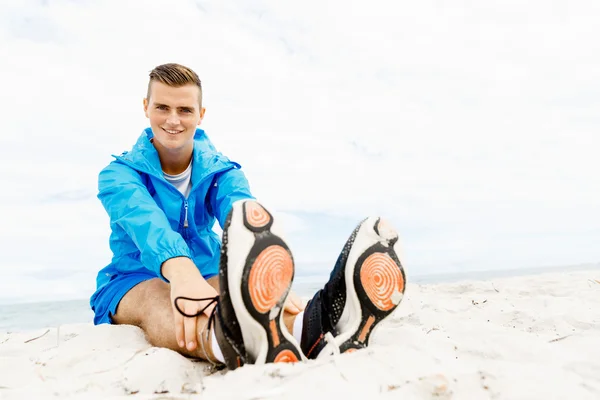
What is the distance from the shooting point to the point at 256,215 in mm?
1160

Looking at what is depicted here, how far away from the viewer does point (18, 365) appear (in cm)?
148

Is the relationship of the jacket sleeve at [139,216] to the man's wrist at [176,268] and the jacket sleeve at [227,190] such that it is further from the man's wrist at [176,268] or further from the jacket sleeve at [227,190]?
the jacket sleeve at [227,190]

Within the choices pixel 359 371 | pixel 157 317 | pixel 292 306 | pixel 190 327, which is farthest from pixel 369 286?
pixel 157 317

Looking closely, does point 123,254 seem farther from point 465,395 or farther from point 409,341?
point 465,395

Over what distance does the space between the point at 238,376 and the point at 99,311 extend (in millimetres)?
1195

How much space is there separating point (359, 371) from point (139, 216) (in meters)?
0.98

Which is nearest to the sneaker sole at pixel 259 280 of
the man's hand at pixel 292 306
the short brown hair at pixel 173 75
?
the man's hand at pixel 292 306

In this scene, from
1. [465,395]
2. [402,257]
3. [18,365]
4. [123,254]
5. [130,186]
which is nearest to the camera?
[465,395]

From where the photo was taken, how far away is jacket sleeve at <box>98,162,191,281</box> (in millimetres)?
1507

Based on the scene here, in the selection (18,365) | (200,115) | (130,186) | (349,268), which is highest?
(200,115)

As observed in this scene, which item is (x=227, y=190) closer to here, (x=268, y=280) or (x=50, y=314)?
(x=268, y=280)

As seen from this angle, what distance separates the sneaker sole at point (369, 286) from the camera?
4.10 ft

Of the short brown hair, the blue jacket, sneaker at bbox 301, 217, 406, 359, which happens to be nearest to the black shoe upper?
sneaker at bbox 301, 217, 406, 359

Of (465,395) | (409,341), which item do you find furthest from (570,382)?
(409,341)
